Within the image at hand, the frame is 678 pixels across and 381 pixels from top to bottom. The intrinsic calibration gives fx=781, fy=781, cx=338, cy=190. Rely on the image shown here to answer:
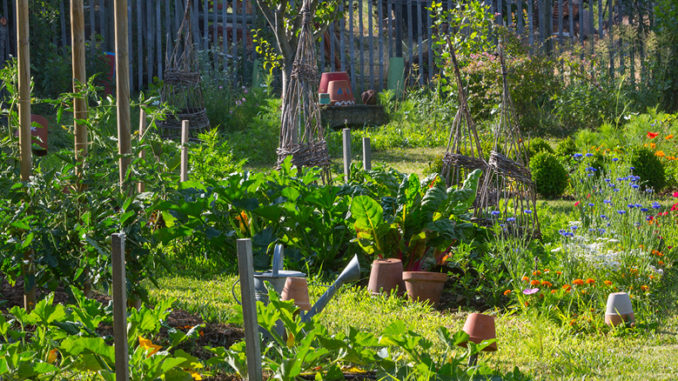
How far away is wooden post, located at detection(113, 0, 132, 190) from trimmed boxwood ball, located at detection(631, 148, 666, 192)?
16.4 feet

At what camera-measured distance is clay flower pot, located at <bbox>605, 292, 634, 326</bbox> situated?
3.62 metres

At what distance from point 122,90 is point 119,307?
1.28 m

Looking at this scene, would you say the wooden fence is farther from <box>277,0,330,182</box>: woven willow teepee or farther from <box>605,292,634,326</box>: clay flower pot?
<box>605,292,634,326</box>: clay flower pot

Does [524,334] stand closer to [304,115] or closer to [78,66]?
[78,66]

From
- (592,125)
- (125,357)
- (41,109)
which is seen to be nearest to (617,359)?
(125,357)

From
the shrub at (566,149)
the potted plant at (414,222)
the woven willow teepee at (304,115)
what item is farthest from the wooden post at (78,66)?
the shrub at (566,149)

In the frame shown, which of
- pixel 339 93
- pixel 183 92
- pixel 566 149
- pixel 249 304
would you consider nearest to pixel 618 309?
pixel 249 304

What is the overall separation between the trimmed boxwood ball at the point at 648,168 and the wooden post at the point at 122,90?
501 centimetres

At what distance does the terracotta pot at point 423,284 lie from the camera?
4094 mm

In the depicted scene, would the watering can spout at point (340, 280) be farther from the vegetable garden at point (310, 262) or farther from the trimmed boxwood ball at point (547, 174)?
the trimmed boxwood ball at point (547, 174)

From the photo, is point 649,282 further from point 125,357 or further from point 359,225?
point 125,357

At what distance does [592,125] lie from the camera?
31.3 ft

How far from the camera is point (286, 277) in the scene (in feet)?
9.98

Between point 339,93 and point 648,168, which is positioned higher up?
point 339,93
